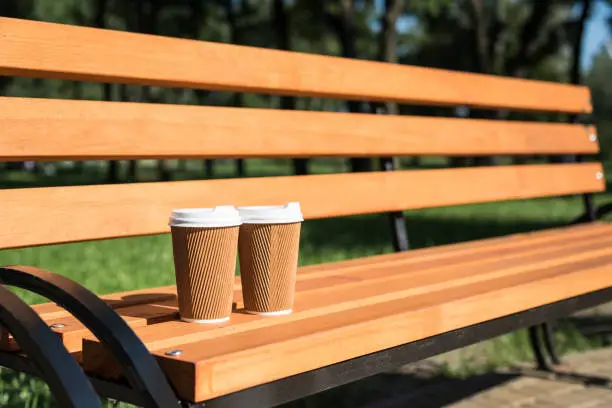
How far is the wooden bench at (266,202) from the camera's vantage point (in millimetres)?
1604

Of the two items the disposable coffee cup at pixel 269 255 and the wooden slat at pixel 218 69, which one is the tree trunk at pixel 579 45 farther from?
the disposable coffee cup at pixel 269 255

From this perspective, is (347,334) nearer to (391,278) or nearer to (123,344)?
(123,344)

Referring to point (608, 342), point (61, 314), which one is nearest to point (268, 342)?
point (61, 314)

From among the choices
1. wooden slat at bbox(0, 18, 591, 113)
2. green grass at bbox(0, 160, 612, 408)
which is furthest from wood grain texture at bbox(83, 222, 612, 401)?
green grass at bbox(0, 160, 612, 408)

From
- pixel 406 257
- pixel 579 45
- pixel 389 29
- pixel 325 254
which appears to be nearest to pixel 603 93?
Result: pixel 579 45

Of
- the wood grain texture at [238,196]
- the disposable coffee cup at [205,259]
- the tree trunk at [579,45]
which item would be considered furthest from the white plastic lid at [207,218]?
the tree trunk at [579,45]

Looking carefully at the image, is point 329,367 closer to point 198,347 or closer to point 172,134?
point 198,347

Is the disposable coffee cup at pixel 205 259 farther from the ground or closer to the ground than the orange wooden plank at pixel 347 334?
farther from the ground

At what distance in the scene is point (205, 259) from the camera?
1747mm

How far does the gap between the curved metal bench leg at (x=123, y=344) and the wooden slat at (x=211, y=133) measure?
0.74 metres

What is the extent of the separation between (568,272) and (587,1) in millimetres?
17202

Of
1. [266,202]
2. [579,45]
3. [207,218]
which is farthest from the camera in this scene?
[579,45]

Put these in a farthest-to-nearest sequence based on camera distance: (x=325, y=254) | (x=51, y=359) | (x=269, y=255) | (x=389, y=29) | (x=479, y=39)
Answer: (x=479, y=39)
(x=389, y=29)
(x=325, y=254)
(x=269, y=255)
(x=51, y=359)

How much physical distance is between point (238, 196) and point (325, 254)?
189 inches
